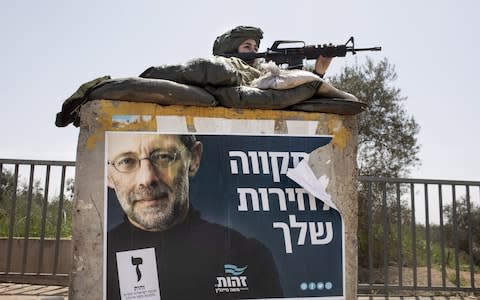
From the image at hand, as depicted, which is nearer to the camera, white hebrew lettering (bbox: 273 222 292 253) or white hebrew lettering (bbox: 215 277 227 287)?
white hebrew lettering (bbox: 215 277 227 287)

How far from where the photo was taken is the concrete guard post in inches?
106

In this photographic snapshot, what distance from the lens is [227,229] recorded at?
2855 mm

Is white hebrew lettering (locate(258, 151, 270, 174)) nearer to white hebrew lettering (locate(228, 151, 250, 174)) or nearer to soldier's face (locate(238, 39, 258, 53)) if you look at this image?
white hebrew lettering (locate(228, 151, 250, 174))

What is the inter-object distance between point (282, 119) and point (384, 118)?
7.39 m

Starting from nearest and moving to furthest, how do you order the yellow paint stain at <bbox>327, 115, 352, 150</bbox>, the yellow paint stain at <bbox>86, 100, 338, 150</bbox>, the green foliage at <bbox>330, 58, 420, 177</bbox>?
the yellow paint stain at <bbox>86, 100, 338, 150</bbox> → the yellow paint stain at <bbox>327, 115, 352, 150</bbox> → the green foliage at <bbox>330, 58, 420, 177</bbox>

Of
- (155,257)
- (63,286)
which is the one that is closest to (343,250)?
(155,257)

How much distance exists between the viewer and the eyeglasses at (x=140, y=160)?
2.81 metres

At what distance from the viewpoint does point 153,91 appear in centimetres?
279

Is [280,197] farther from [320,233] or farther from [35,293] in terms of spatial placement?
[35,293]

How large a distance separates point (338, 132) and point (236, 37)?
4.45 feet

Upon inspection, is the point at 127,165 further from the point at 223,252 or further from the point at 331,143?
the point at 331,143

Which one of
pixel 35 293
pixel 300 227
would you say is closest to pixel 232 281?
pixel 300 227

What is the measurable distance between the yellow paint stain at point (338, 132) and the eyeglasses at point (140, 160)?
3.32 ft

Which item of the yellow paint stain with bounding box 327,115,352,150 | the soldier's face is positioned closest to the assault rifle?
the soldier's face
